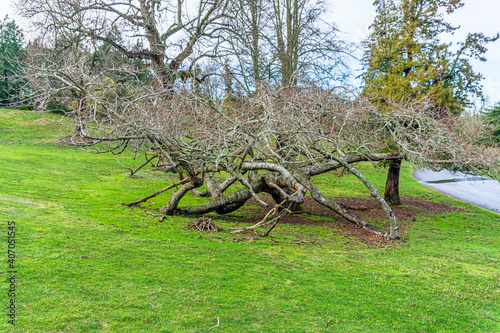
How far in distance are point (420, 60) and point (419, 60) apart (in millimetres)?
52

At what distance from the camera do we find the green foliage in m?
13.4

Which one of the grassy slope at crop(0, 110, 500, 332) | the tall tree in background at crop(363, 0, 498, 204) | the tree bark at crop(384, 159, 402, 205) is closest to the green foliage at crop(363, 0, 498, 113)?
the tall tree in background at crop(363, 0, 498, 204)

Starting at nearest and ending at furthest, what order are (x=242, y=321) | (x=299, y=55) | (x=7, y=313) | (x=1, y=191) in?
1. (x=7, y=313)
2. (x=242, y=321)
3. (x=1, y=191)
4. (x=299, y=55)

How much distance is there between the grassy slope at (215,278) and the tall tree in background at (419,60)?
6.41 m

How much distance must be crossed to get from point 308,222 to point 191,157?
456 centimetres

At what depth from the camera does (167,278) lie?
5.07 metres

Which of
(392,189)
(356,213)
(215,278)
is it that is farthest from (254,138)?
(392,189)

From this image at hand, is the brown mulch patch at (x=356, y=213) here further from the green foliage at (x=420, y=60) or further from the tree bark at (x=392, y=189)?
the green foliage at (x=420, y=60)

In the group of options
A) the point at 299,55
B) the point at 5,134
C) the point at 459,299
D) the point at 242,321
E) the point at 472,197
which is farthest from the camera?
the point at 5,134

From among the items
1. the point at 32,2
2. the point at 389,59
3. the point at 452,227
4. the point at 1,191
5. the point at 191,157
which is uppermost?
the point at 32,2

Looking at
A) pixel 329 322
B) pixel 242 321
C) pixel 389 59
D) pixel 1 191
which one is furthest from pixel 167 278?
pixel 389 59

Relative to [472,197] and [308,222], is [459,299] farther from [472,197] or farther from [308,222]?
[472,197]

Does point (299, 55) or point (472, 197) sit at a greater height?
point (299, 55)

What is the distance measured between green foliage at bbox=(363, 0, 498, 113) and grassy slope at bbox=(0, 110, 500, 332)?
6.55 m
